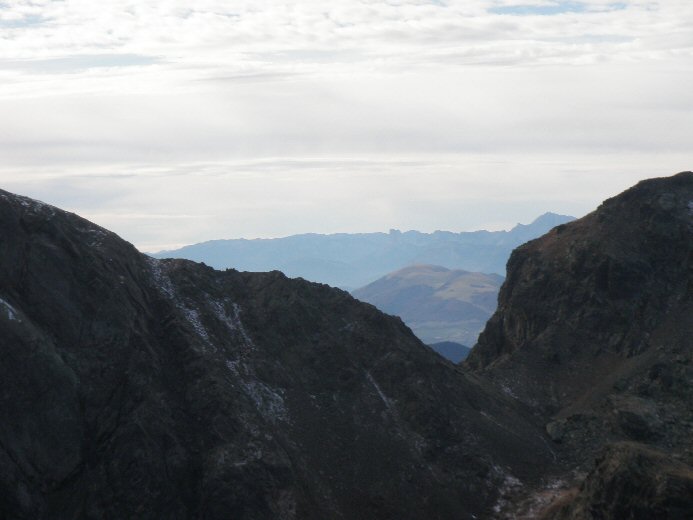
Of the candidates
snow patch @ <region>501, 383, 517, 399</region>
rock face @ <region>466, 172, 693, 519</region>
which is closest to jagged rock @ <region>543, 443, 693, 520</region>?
rock face @ <region>466, 172, 693, 519</region>

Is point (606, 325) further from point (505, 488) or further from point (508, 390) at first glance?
point (505, 488)

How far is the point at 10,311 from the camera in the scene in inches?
1777

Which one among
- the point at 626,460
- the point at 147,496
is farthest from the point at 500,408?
the point at 147,496

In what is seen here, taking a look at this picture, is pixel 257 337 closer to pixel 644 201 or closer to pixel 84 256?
pixel 84 256

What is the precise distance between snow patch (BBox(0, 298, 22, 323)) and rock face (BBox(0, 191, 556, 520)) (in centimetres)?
15

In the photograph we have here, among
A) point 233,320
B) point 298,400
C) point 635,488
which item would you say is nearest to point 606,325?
point 298,400

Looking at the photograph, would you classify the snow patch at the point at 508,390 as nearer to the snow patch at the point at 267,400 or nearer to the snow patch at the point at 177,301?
the snow patch at the point at 267,400

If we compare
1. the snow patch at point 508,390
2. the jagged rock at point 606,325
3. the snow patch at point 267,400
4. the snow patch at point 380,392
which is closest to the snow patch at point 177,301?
the snow patch at point 267,400

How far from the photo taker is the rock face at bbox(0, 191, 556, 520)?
4403 centimetres

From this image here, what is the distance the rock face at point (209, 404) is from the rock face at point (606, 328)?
11.0ft

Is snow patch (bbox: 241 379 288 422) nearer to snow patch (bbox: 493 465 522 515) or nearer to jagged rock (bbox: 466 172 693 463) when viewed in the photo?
snow patch (bbox: 493 465 522 515)

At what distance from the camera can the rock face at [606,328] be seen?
201 feet

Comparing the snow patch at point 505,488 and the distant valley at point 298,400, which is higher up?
the distant valley at point 298,400

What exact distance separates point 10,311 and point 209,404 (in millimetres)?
12539
